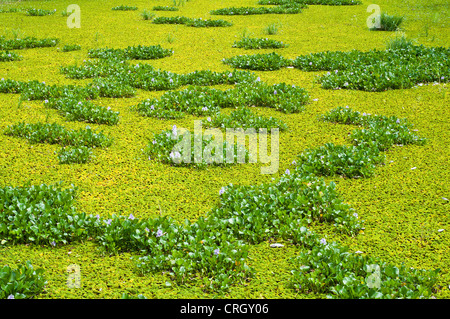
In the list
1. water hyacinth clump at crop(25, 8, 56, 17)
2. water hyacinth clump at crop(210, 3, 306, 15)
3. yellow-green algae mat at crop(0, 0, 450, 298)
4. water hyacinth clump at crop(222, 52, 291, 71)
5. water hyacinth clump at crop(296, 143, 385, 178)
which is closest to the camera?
yellow-green algae mat at crop(0, 0, 450, 298)

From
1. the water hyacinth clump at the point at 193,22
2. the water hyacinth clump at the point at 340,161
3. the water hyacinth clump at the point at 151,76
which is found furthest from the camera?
the water hyacinth clump at the point at 193,22

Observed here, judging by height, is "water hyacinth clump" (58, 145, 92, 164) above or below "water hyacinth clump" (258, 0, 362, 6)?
below

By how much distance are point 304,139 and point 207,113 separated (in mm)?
1660

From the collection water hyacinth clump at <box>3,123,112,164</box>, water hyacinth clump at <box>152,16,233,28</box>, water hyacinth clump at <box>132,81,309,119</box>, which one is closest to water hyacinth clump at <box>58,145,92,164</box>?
water hyacinth clump at <box>3,123,112,164</box>

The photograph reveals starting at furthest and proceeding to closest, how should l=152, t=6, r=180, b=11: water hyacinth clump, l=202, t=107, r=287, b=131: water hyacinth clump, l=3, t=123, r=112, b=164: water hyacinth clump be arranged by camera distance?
l=152, t=6, r=180, b=11: water hyacinth clump < l=202, t=107, r=287, b=131: water hyacinth clump < l=3, t=123, r=112, b=164: water hyacinth clump

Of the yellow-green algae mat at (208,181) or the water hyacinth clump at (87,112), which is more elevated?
the water hyacinth clump at (87,112)

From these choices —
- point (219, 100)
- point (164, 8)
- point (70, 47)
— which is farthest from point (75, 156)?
point (164, 8)

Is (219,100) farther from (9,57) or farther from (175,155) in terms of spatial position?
(9,57)

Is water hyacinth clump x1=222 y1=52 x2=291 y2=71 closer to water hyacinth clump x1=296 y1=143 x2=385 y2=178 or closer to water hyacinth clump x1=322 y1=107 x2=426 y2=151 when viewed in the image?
water hyacinth clump x1=322 y1=107 x2=426 y2=151

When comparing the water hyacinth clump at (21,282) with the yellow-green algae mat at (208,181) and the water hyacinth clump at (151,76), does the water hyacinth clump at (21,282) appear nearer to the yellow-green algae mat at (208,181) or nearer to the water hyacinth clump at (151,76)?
the yellow-green algae mat at (208,181)

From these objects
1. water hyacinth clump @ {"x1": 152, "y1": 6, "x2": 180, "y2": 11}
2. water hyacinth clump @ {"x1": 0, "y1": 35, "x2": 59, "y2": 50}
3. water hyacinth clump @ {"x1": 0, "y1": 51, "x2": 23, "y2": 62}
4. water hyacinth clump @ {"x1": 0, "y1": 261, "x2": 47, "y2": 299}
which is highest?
water hyacinth clump @ {"x1": 152, "y1": 6, "x2": 180, "y2": 11}

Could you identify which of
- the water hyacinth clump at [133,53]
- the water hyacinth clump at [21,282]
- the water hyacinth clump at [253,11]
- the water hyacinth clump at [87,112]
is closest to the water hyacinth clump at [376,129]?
the water hyacinth clump at [87,112]

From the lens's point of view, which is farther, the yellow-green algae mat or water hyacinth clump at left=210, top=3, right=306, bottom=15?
water hyacinth clump at left=210, top=3, right=306, bottom=15
